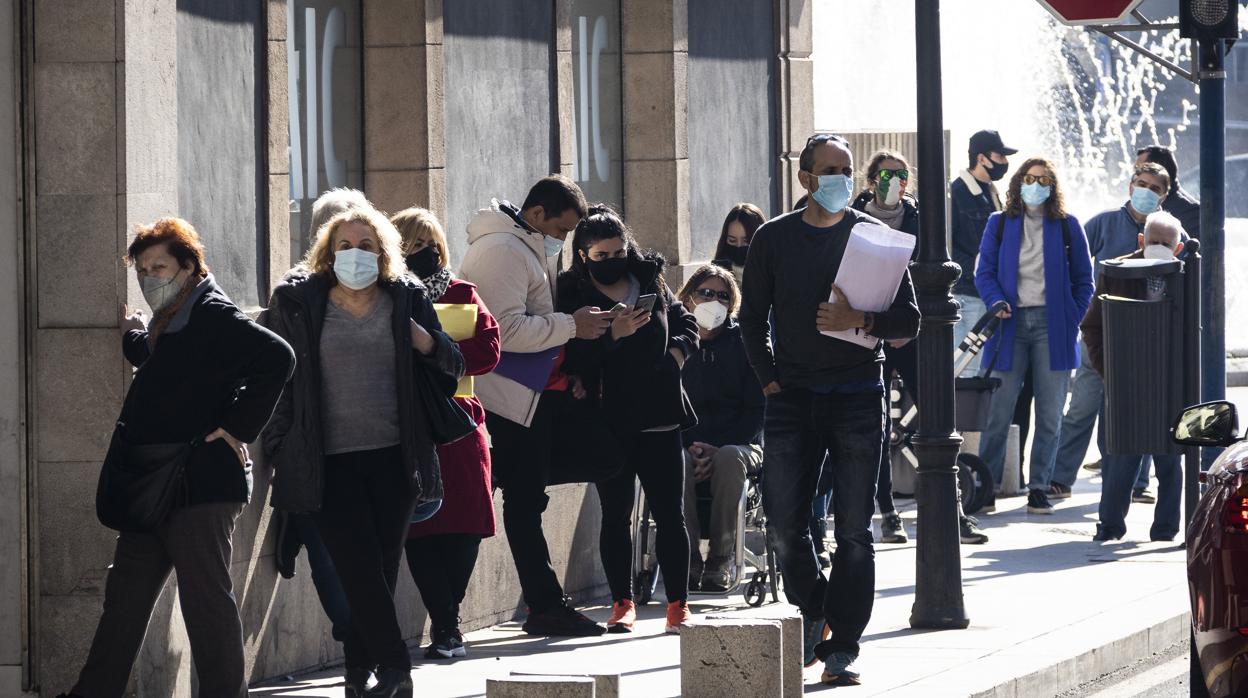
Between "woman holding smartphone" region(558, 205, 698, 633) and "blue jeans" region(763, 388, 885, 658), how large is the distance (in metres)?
1.35

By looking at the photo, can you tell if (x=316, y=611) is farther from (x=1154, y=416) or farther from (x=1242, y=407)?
(x=1242, y=407)

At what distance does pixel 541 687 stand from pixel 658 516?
3878 mm

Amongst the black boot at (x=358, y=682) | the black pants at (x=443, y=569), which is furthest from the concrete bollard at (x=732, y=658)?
the black pants at (x=443, y=569)

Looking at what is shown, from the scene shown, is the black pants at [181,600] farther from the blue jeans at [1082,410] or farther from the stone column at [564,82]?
the blue jeans at [1082,410]

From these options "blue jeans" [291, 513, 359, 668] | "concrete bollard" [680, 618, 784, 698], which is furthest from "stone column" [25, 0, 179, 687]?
"concrete bollard" [680, 618, 784, 698]

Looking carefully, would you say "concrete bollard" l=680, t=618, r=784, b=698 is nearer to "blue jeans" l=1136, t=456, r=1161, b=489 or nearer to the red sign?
the red sign

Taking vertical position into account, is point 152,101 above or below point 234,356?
above

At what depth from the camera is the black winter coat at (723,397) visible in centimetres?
1203

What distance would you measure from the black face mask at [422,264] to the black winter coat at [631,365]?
1.21 m

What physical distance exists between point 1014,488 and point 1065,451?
0.55 m

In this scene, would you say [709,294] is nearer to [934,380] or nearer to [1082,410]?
[934,380]

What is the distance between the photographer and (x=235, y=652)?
27.2 ft

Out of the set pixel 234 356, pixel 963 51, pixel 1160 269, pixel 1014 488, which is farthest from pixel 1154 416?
pixel 963 51

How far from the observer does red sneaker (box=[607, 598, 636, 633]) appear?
1098cm
